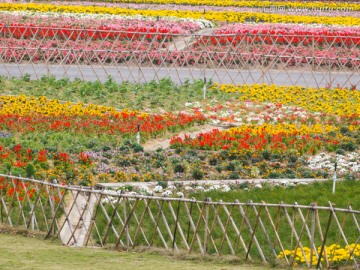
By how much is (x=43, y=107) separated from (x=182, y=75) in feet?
30.0

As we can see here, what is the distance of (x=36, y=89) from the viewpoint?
30484 mm

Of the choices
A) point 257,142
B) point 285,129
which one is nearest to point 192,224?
point 257,142

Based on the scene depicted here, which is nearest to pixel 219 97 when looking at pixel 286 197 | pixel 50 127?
pixel 50 127

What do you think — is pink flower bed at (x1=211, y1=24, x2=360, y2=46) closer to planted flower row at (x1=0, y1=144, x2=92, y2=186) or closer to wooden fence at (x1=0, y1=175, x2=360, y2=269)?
planted flower row at (x1=0, y1=144, x2=92, y2=186)

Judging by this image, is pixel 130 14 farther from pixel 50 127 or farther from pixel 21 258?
pixel 21 258

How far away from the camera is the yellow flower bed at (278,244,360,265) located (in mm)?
14578

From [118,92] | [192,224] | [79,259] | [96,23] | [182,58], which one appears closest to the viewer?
[79,259]

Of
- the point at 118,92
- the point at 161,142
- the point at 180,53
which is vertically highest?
the point at 180,53

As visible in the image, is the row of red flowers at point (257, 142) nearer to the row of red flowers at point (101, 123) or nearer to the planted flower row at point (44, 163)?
the row of red flowers at point (101, 123)

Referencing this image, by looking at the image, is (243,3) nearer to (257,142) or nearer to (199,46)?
(199,46)

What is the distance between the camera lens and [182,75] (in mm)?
35469

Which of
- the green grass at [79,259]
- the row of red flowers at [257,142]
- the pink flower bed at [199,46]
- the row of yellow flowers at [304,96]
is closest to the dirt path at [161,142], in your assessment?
the row of red flowers at [257,142]

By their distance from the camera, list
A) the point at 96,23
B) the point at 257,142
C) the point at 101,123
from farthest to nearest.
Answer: the point at 96,23, the point at 101,123, the point at 257,142

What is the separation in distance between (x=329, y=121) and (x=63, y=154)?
7.86m
